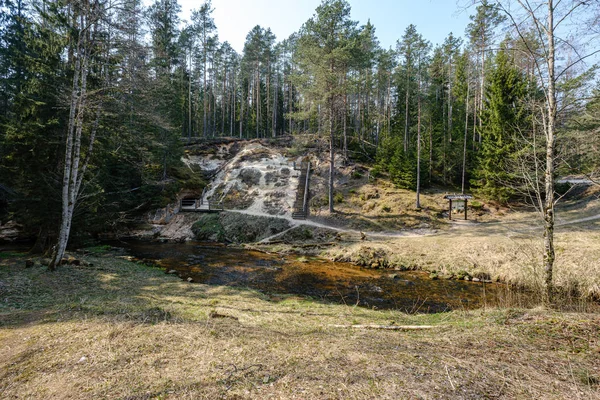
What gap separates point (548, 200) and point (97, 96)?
44.9 ft

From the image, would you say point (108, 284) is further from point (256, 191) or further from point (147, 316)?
point (256, 191)

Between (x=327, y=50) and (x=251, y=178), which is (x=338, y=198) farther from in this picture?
(x=327, y=50)

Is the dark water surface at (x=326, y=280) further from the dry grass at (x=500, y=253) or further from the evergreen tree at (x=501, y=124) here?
the evergreen tree at (x=501, y=124)

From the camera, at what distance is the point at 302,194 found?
2680 cm

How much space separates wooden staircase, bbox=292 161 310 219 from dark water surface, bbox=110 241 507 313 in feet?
23.9

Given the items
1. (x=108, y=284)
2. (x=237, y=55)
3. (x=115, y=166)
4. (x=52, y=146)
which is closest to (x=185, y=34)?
(x=237, y=55)

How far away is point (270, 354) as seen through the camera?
389 centimetres

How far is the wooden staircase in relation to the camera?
23.7m

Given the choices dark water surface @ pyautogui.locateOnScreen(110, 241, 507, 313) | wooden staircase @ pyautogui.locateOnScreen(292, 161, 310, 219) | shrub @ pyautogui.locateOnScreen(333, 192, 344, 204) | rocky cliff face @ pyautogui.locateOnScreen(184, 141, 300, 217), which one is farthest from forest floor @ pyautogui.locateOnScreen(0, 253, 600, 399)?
rocky cliff face @ pyautogui.locateOnScreen(184, 141, 300, 217)

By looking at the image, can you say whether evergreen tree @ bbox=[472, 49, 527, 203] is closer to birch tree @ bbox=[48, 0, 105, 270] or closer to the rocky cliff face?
the rocky cliff face

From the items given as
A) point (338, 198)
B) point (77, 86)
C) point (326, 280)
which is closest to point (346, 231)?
point (338, 198)

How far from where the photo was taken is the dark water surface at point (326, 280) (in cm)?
970

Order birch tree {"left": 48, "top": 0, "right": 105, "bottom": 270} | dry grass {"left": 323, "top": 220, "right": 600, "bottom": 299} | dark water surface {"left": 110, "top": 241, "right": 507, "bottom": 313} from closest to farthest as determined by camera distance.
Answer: birch tree {"left": 48, "top": 0, "right": 105, "bottom": 270}, dry grass {"left": 323, "top": 220, "right": 600, "bottom": 299}, dark water surface {"left": 110, "top": 241, "right": 507, "bottom": 313}

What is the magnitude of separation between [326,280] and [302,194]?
15277mm
